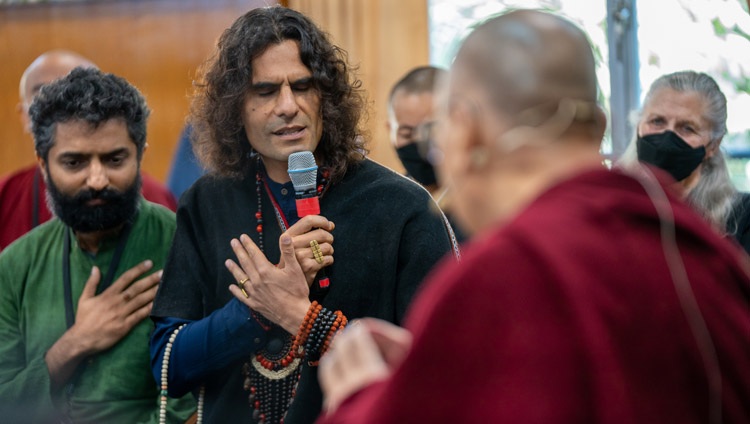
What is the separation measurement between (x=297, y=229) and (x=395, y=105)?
2090 millimetres

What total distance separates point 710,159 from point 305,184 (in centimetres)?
216

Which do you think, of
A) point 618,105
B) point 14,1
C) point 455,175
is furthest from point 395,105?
point 14,1

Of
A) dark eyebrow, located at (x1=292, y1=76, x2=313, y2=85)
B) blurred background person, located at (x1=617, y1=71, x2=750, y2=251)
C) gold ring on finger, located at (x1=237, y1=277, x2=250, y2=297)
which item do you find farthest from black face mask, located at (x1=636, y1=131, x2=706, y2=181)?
gold ring on finger, located at (x1=237, y1=277, x2=250, y2=297)

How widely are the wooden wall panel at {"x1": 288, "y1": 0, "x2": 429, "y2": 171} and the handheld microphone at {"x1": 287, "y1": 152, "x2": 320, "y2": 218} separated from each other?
3.35 meters

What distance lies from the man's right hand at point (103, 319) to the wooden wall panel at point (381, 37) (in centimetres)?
300

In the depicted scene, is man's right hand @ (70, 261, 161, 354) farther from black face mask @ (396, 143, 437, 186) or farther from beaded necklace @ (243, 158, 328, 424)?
black face mask @ (396, 143, 437, 186)

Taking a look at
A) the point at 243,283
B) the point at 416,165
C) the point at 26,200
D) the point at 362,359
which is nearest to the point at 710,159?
the point at 416,165

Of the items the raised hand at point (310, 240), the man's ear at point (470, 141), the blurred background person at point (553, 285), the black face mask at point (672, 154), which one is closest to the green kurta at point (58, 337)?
the raised hand at point (310, 240)

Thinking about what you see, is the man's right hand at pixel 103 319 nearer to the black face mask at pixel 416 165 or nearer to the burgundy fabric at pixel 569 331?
the black face mask at pixel 416 165

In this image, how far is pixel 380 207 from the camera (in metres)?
2.67

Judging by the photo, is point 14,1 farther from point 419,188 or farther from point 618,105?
point 419,188

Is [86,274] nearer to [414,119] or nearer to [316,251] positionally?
[316,251]

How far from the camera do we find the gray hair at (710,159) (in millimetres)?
3959

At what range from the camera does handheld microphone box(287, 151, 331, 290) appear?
2.59m
